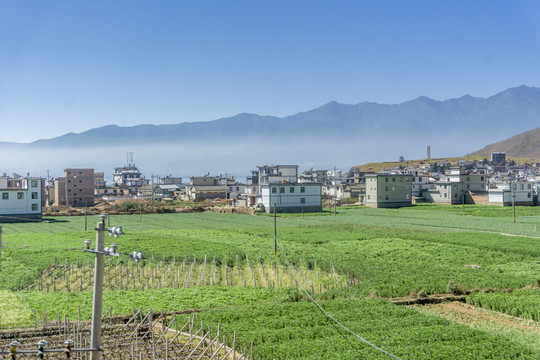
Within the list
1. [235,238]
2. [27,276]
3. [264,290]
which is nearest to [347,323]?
[264,290]

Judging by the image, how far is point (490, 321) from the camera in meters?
20.6

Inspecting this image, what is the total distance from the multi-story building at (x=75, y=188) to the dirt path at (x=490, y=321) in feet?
281

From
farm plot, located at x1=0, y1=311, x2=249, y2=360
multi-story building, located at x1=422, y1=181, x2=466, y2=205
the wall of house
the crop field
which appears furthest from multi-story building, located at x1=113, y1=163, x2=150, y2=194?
farm plot, located at x1=0, y1=311, x2=249, y2=360

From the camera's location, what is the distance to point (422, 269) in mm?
30297

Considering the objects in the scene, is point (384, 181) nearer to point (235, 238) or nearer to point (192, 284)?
point (235, 238)

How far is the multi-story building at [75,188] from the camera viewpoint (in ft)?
Answer: 323

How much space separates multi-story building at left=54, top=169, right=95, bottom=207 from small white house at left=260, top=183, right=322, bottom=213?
3974 cm

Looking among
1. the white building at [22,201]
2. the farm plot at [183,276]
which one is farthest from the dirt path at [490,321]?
the white building at [22,201]

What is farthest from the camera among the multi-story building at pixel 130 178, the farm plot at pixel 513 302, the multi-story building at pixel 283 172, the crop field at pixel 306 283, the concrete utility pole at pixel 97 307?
the multi-story building at pixel 130 178

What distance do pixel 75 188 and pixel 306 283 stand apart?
3233 inches

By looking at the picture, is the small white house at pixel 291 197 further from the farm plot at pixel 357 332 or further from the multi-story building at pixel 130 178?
the multi-story building at pixel 130 178

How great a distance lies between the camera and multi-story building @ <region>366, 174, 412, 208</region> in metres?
88.1

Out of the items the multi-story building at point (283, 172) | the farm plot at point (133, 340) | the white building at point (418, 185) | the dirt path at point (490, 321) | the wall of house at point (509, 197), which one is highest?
the multi-story building at point (283, 172)

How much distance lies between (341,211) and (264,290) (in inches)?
2160
